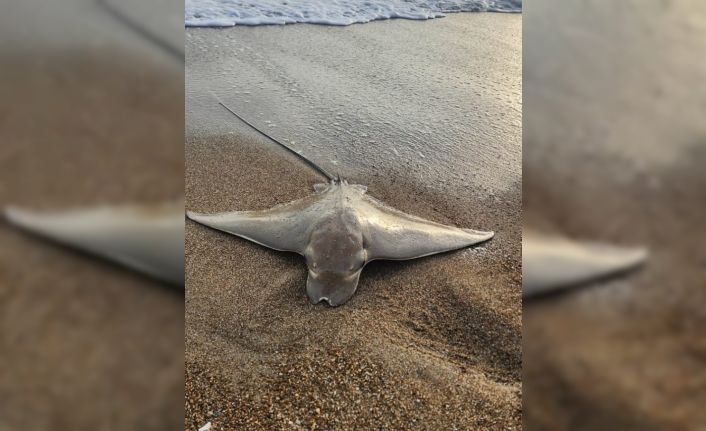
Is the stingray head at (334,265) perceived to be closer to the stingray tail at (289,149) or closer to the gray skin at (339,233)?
the gray skin at (339,233)

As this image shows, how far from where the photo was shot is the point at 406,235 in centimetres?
215

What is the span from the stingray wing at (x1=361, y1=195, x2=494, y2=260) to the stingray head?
9 centimetres
